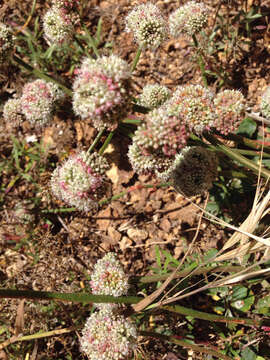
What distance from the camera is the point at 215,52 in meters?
4.02

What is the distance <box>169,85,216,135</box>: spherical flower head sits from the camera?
2.39 metres

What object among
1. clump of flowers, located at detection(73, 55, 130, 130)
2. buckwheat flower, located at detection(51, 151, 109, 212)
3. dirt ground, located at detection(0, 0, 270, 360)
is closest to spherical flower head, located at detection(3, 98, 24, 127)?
dirt ground, located at detection(0, 0, 270, 360)

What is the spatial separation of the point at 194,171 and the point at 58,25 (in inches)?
71.7

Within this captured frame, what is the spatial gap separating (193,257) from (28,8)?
12.5 ft

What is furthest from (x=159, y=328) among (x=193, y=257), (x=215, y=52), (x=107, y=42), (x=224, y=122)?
(x=107, y=42)

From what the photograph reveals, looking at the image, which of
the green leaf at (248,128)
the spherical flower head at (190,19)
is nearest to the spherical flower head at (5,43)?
the spherical flower head at (190,19)

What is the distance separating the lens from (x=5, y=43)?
2971 mm

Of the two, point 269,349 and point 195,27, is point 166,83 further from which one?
point 269,349

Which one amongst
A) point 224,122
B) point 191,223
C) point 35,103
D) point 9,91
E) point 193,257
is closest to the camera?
point 224,122

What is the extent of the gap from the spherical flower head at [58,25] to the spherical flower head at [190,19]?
955mm

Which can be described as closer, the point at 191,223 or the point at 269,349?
the point at 269,349

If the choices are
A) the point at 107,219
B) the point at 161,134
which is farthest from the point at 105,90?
the point at 107,219

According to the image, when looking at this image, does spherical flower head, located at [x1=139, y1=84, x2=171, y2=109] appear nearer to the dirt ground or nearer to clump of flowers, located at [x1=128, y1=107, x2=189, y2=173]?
the dirt ground

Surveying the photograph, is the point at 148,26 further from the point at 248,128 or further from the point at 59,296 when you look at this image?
the point at 59,296
